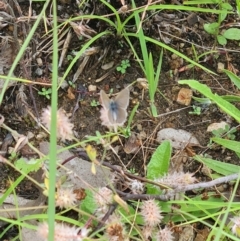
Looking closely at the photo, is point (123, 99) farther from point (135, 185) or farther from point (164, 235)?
point (164, 235)

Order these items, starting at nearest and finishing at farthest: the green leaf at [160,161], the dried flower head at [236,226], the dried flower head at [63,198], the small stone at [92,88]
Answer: the dried flower head at [63,198]
the dried flower head at [236,226]
the green leaf at [160,161]
the small stone at [92,88]

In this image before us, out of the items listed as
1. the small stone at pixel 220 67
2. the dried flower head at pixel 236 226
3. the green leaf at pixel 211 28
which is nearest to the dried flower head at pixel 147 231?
the dried flower head at pixel 236 226

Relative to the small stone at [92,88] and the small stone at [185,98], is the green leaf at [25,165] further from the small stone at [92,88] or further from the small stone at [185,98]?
the small stone at [185,98]

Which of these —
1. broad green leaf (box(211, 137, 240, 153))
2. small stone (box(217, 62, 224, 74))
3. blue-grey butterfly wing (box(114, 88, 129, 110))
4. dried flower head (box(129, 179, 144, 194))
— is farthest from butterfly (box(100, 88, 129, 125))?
small stone (box(217, 62, 224, 74))

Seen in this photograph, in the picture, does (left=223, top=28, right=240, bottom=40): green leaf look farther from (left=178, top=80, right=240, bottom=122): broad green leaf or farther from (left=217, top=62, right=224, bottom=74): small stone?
(left=178, top=80, right=240, bottom=122): broad green leaf

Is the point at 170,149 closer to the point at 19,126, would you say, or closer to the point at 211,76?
the point at 211,76

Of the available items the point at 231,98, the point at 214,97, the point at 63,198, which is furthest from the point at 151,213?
the point at 231,98
